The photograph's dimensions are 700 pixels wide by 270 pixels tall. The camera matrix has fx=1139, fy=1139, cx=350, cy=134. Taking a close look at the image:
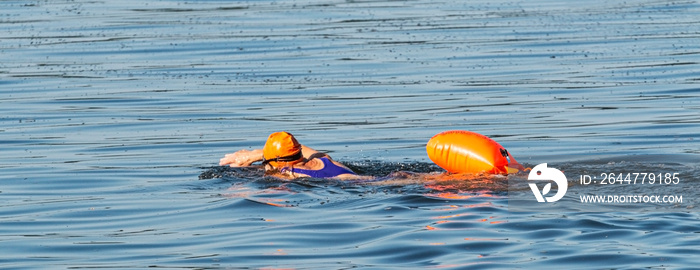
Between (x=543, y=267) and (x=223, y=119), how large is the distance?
27.6 feet

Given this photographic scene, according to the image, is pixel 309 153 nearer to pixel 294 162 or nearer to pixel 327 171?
pixel 294 162

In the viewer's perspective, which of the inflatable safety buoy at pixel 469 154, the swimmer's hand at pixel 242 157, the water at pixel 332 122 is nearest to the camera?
the water at pixel 332 122

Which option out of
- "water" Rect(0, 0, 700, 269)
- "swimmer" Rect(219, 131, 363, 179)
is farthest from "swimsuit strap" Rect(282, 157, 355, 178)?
"water" Rect(0, 0, 700, 269)

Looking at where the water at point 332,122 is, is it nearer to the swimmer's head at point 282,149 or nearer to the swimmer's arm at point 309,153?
the swimmer's head at point 282,149

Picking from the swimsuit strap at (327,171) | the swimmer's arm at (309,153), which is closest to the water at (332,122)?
the swimsuit strap at (327,171)

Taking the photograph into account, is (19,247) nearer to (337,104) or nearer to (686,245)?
(686,245)

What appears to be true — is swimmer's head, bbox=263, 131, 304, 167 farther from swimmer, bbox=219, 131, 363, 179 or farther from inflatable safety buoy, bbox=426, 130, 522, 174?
inflatable safety buoy, bbox=426, 130, 522, 174

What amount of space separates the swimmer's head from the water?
231 millimetres

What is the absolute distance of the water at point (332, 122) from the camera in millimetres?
8469

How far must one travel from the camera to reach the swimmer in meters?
11.0

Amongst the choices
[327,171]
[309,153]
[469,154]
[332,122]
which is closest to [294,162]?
[309,153]

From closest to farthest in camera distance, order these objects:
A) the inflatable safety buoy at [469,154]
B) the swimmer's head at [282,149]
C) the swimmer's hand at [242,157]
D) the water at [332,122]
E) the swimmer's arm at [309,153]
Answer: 1. the water at [332,122]
2. the inflatable safety buoy at [469,154]
3. the swimmer's head at [282,149]
4. the swimmer's arm at [309,153]
5. the swimmer's hand at [242,157]

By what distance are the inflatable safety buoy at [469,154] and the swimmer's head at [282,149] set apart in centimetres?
130

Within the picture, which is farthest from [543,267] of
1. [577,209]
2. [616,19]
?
[616,19]
